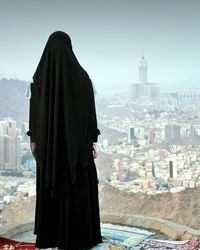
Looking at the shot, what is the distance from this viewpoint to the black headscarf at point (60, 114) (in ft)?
6.27

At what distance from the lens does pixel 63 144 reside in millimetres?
1961

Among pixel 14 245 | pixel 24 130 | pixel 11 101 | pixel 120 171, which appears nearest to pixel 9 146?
pixel 24 130

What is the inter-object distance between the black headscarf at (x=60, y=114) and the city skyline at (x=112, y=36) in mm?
808

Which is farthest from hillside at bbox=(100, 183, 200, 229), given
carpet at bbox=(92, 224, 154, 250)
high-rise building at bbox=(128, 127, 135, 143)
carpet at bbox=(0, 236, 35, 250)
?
carpet at bbox=(0, 236, 35, 250)

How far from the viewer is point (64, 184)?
1948 mm

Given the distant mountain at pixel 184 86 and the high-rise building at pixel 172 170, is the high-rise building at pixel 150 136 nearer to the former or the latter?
the high-rise building at pixel 172 170

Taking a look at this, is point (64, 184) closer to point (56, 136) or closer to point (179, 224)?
point (56, 136)

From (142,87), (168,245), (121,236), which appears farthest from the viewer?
(142,87)

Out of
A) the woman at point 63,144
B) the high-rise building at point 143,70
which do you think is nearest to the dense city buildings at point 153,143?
the high-rise building at point 143,70

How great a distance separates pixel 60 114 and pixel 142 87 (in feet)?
3.08

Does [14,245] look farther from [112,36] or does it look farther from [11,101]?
[112,36]

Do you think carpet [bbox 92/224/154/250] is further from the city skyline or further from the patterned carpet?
the city skyline

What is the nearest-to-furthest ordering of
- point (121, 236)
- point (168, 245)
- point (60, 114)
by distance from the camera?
point (60, 114) < point (168, 245) < point (121, 236)

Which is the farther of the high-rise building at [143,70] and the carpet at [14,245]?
the high-rise building at [143,70]
